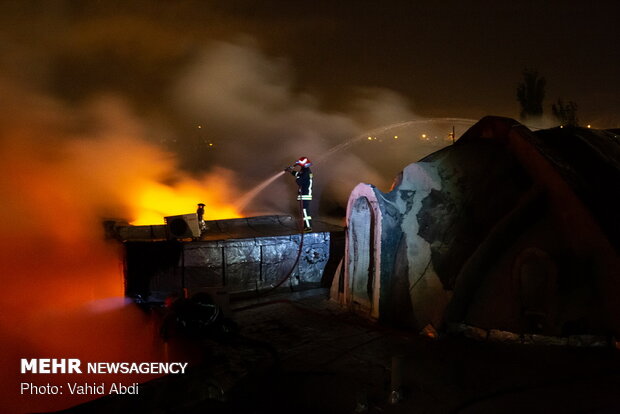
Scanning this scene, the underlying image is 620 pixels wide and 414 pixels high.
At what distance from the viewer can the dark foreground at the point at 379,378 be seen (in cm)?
448

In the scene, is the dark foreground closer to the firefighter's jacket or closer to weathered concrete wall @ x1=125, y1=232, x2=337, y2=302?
weathered concrete wall @ x1=125, y1=232, x2=337, y2=302

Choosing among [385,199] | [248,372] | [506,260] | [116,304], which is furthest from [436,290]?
[116,304]

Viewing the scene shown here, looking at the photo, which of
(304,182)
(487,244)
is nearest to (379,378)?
(487,244)

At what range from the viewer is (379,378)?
527 cm

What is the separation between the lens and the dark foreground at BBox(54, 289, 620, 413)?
4477 millimetres

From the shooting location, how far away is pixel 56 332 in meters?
10.5

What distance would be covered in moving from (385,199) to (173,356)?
4785mm

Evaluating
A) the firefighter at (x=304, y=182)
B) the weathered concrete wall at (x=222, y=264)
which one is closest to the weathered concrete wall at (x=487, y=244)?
the weathered concrete wall at (x=222, y=264)

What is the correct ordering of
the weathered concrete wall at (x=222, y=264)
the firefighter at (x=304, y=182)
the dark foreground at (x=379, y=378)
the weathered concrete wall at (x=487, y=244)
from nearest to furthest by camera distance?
the dark foreground at (x=379, y=378) → the weathered concrete wall at (x=487, y=244) → the weathered concrete wall at (x=222, y=264) → the firefighter at (x=304, y=182)

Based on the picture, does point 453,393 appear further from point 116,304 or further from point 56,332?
point 56,332

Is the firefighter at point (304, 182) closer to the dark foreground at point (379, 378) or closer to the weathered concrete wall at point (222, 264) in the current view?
the weathered concrete wall at point (222, 264)

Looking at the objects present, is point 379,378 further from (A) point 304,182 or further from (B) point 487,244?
(A) point 304,182

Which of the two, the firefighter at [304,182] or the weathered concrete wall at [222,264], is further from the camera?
the firefighter at [304,182]

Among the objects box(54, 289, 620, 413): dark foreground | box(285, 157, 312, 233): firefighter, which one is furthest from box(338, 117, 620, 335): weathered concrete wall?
box(285, 157, 312, 233): firefighter
